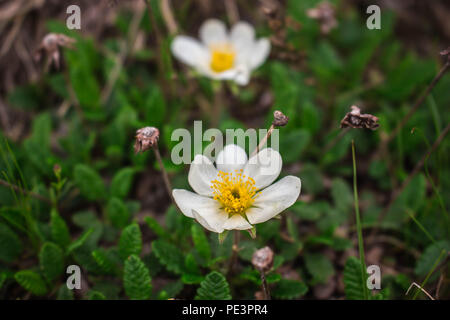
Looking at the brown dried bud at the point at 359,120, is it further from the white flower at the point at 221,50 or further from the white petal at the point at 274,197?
the white flower at the point at 221,50

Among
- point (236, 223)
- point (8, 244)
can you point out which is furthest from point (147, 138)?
point (8, 244)

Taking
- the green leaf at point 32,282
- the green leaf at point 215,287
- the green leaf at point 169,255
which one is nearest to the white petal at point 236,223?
the green leaf at point 215,287

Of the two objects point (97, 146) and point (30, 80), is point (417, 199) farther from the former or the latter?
point (30, 80)

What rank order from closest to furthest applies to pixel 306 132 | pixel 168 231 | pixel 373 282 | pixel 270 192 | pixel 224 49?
pixel 270 192 < pixel 373 282 < pixel 168 231 < pixel 306 132 < pixel 224 49

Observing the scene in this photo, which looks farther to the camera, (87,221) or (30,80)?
(30,80)

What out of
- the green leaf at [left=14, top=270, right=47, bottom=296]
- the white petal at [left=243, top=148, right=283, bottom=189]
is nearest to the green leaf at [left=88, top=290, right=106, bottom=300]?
the green leaf at [left=14, top=270, right=47, bottom=296]

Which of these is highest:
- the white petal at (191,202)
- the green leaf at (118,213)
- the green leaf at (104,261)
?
the green leaf at (118,213)

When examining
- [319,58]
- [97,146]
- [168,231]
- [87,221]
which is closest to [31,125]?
[97,146]
